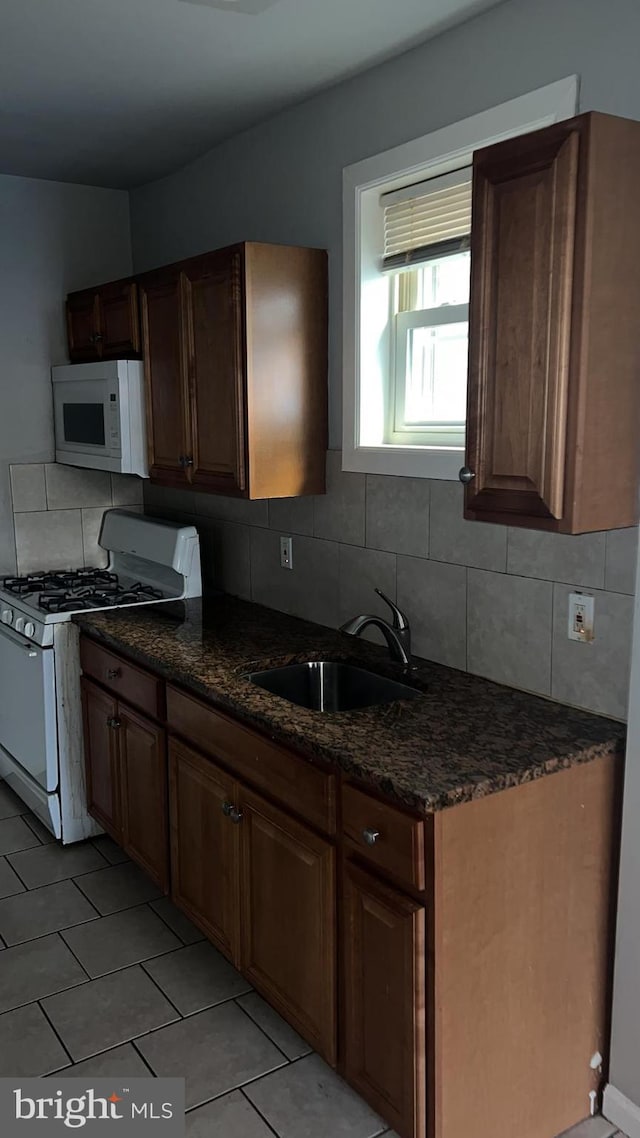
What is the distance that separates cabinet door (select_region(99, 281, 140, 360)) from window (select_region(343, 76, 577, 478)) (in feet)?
2.99

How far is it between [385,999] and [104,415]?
91.9 inches

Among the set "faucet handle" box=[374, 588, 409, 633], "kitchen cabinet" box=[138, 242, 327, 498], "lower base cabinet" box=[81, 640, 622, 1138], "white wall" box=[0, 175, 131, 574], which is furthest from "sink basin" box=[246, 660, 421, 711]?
"white wall" box=[0, 175, 131, 574]

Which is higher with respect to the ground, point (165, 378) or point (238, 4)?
point (238, 4)

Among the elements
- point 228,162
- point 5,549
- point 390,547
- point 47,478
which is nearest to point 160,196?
point 228,162

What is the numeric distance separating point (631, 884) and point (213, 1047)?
1115 mm

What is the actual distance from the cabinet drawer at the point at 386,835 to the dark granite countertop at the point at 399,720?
0.05 metres

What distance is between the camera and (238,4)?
2.13 m

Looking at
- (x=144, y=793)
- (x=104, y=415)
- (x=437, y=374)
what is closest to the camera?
(x=437, y=374)

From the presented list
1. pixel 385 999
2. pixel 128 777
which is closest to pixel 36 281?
pixel 128 777

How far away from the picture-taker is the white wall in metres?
3.76

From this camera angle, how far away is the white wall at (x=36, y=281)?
3762mm

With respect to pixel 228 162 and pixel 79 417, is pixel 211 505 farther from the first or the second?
pixel 228 162

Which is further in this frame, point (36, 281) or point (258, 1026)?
point (36, 281)

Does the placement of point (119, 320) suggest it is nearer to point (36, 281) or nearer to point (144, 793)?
point (36, 281)
